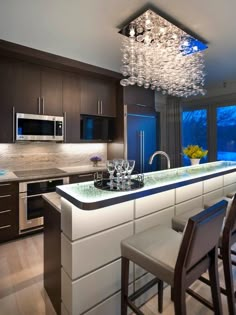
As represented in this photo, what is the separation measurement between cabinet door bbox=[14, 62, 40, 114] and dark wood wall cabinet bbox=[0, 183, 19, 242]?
123 cm

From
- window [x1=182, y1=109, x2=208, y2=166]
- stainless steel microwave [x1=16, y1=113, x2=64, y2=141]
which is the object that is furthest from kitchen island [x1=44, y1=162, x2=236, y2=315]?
window [x1=182, y1=109, x2=208, y2=166]

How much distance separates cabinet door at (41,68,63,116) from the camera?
Result: 346 cm

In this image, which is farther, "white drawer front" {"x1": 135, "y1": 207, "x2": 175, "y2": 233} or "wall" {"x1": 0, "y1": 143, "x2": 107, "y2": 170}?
"wall" {"x1": 0, "y1": 143, "x2": 107, "y2": 170}

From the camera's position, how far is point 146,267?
4.40ft

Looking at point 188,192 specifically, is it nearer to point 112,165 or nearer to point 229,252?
point 229,252

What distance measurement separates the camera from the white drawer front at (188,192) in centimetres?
220

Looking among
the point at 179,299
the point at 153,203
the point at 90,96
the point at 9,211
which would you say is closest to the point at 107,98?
the point at 90,96

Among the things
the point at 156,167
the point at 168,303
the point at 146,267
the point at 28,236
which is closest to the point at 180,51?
the point at 156,167

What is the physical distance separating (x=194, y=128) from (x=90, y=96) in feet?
10.1

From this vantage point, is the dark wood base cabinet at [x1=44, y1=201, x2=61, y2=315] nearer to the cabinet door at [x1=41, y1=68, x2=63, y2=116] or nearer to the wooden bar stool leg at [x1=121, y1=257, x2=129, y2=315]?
the wooden bar stool leg at [x1=121, y1=257, x2=129, y2=315]

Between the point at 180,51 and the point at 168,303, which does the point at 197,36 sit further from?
the point at 168,303

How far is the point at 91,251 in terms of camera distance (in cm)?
149

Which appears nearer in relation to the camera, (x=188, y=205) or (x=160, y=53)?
(x=188, y=205)

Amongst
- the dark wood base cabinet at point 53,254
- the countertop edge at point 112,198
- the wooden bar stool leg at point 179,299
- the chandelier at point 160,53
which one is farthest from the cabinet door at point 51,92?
the wooden bar stool leg at point 179,299
